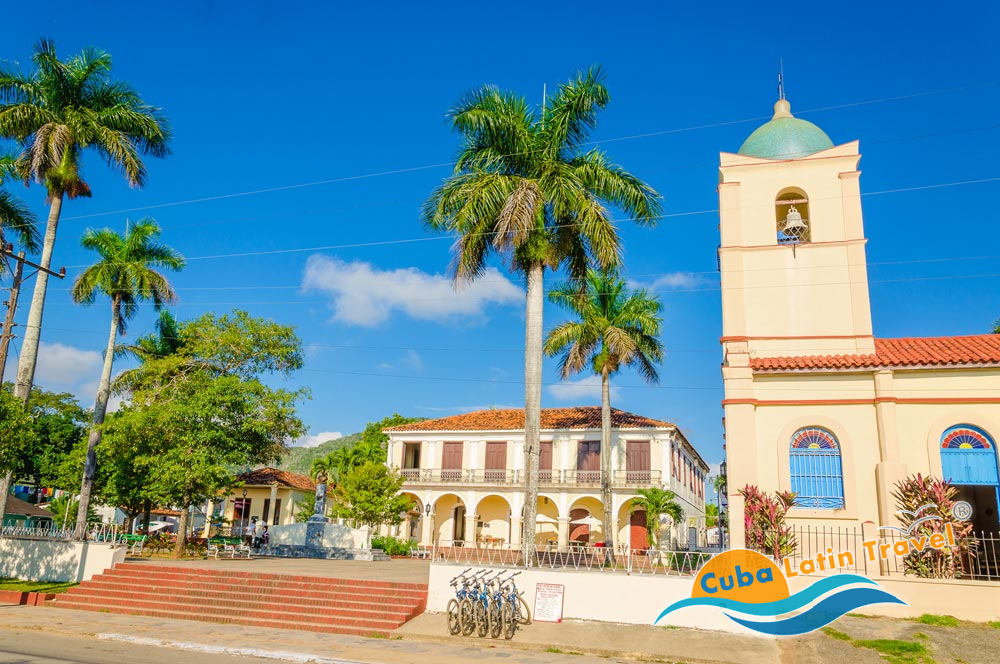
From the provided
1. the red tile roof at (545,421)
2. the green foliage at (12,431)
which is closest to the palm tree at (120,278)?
the green foliage at (12,431)

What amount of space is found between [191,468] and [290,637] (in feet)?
37.9

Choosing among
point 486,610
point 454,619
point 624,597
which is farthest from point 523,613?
point 624,597

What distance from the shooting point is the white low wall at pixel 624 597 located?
13.2 m

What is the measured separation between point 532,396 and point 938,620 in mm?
8896

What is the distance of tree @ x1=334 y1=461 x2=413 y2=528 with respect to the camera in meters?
32.8

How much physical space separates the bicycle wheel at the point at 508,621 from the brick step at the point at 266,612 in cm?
228

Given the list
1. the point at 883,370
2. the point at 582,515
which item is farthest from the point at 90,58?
the point at 582,515

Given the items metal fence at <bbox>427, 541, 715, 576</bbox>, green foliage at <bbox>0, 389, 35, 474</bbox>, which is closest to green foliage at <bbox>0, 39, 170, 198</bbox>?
green foliage at <bbox>0, 389, 35, 474</bbox>

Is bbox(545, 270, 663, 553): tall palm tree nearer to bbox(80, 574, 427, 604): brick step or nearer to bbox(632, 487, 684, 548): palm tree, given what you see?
bbox(632, 487, 684, 548): palm tree

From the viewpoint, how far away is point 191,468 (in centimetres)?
2264

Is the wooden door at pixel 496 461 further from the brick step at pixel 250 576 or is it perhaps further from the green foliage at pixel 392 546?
the brick step at pixel 250 576

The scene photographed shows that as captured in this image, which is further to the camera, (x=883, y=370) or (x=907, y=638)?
(x=883, y=370)

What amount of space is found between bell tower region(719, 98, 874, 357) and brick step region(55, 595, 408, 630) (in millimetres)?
10104

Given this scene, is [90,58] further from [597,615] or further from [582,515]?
[582,515]
